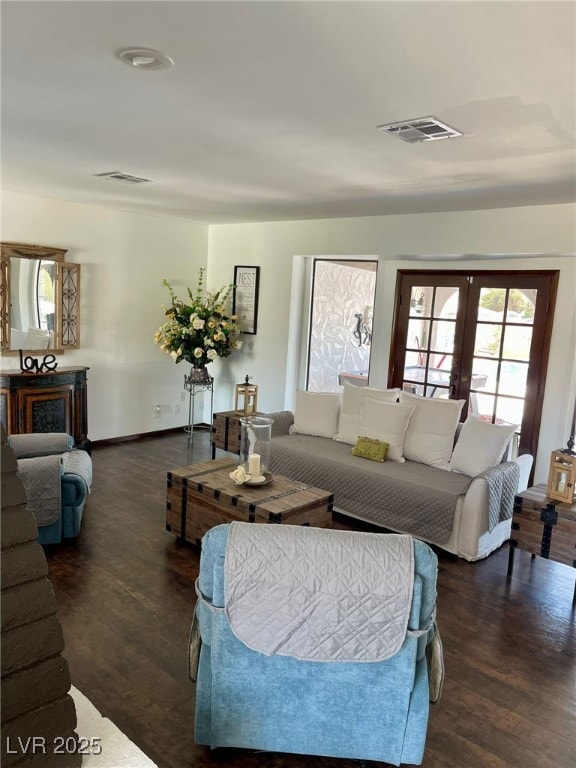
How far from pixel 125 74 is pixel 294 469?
3134 mm

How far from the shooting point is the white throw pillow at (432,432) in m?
4.55

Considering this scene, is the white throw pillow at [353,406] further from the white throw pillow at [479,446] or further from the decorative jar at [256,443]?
the decorative jar at [256,443]

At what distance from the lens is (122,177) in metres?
4.41

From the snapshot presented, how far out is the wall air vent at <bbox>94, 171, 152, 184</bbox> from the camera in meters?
4.29

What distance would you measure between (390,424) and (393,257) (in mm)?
1842

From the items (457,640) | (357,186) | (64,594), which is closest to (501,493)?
(457,640)

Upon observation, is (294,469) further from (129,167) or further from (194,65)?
(194,65)

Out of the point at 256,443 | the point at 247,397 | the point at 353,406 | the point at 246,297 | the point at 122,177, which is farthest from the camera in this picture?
the point at 246,297

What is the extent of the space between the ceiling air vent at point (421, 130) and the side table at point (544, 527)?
86.9 inches

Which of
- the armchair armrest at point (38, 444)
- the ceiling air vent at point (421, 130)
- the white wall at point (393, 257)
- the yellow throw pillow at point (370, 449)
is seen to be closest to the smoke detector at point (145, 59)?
the ceiling air vent at point (421, 130)

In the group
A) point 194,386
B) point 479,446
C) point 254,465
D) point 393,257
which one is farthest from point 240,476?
point 194,386

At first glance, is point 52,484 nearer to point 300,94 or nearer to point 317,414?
point 317,414

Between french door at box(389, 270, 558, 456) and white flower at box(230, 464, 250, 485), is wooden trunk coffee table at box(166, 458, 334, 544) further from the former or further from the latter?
french door at box(389, 270, 558, 456)

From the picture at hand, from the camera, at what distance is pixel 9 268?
5.41 m
